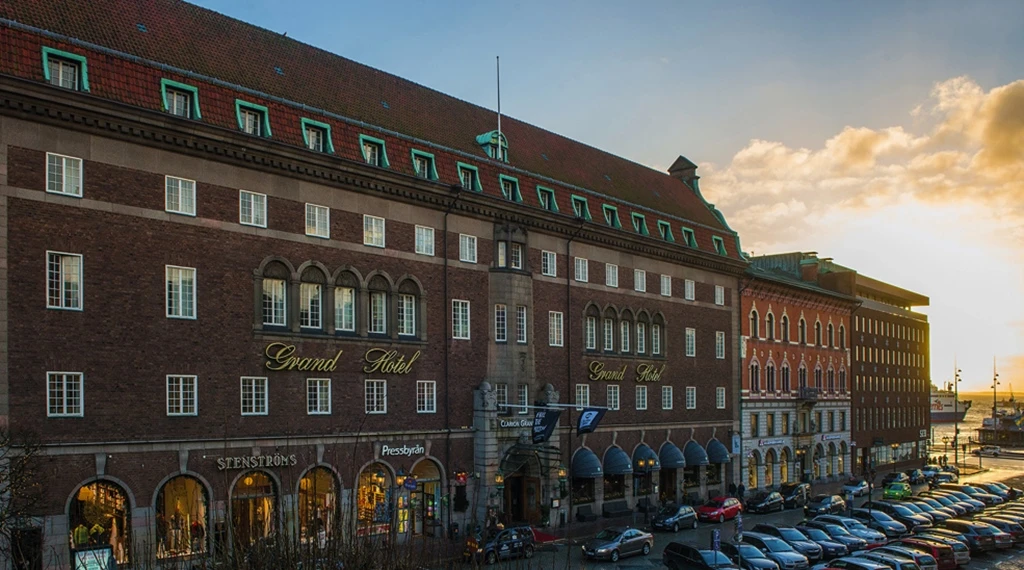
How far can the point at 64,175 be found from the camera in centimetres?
3419

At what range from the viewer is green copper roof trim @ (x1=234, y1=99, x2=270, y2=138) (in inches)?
1569

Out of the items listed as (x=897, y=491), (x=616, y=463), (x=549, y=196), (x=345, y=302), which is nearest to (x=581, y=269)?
(x=549, y=196)

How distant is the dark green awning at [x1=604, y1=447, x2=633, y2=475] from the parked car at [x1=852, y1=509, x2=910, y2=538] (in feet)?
45.7

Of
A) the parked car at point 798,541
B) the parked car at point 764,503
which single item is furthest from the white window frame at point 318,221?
the parked car at point 764,503

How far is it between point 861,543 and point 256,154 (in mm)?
34309

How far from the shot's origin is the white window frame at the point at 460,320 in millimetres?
49000

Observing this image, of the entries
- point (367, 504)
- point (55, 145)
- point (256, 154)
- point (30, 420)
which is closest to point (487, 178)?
point (256, 154)

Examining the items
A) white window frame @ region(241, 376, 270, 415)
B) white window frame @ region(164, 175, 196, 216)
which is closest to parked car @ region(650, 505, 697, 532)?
white window frame @ region(241, 376, 270, 415)

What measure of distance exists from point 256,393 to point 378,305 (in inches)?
Result: 317

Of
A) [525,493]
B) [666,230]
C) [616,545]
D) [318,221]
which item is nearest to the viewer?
[318,221]

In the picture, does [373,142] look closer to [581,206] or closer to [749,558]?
[581,206]

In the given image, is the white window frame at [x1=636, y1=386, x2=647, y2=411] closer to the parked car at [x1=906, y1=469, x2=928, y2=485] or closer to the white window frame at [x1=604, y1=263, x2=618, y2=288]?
the white window frame at [x1=604, y1=263, x2=618, y2=288]

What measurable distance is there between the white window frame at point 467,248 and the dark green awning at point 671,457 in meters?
21.8

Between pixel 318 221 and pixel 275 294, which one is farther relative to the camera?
pixel 318 221
